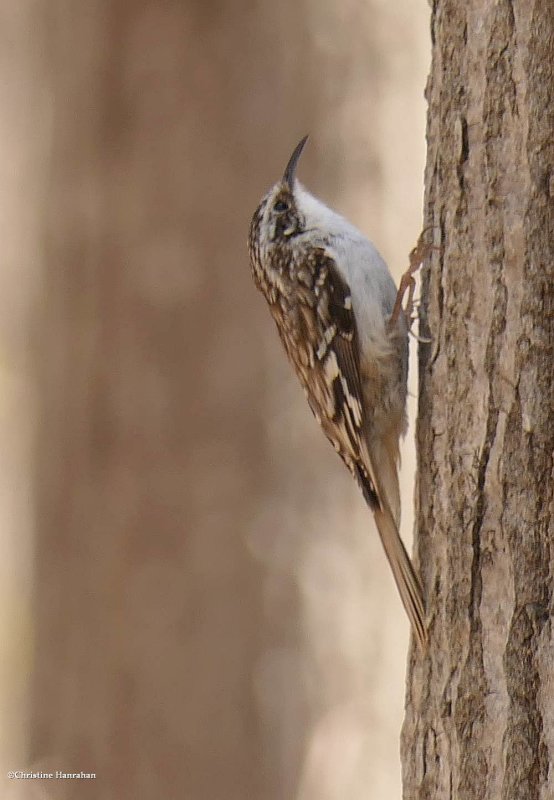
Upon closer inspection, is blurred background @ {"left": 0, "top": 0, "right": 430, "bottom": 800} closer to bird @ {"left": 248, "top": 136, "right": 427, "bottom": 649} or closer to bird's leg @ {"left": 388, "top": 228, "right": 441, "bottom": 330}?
bird @ {"left": 248, "top": 136, "right": 427, "bottom": 649}

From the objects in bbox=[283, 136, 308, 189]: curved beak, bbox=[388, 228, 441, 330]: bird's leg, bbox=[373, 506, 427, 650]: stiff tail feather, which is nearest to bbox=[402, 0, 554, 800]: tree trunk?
bbox=[373, 506, 427, 650]: stiff tail feather

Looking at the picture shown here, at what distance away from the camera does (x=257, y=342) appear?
2.77m

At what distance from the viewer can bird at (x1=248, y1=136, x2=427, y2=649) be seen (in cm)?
231

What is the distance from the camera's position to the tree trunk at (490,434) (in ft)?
5.49

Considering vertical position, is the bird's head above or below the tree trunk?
above

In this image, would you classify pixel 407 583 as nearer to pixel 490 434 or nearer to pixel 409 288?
pixel 490 434

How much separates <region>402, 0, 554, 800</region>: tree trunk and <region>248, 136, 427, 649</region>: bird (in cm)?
34

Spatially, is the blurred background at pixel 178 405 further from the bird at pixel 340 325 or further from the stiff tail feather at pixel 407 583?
the stiff tail feather at pixel 407 583

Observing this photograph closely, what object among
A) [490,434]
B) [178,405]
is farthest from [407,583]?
[178,405]

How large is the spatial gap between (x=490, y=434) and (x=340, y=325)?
715 millimetres

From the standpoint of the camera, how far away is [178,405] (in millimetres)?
2711

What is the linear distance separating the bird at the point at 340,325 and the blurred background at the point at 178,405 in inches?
9.0

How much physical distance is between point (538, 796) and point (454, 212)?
0.91 metres

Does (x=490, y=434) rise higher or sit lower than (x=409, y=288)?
lower
